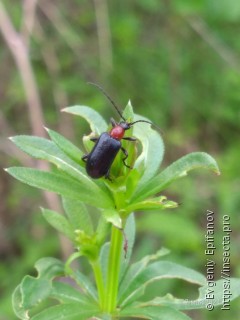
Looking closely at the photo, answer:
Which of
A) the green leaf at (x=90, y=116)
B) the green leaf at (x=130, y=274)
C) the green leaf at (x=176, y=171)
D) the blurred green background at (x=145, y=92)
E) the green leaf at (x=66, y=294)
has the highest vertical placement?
the blurred green background at (x=145, y=92)

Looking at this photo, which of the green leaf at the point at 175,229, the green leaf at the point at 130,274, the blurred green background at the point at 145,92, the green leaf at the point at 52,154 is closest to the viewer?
the green leaf at the point at 52,154

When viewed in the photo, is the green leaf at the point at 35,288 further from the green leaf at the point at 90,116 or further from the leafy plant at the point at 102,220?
the green leaf at the point at 90,116

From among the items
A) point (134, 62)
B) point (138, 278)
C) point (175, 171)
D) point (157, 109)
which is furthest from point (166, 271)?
point (134, 62)

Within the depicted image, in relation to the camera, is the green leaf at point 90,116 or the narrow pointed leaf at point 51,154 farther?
the green leaf at point 90,116

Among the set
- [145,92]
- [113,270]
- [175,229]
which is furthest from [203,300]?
[145,92]

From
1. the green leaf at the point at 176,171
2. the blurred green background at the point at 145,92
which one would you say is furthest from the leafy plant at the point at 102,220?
the blurred green background at the point at 145,92

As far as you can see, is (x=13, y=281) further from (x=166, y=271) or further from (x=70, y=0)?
(x=70, y=0)
